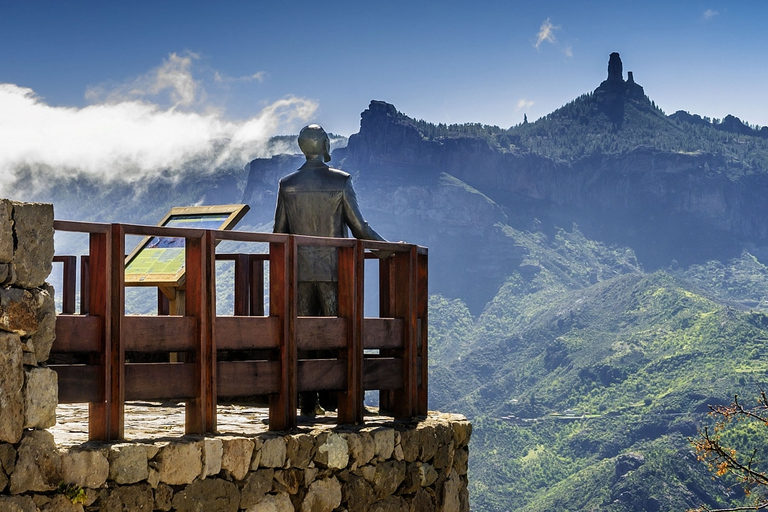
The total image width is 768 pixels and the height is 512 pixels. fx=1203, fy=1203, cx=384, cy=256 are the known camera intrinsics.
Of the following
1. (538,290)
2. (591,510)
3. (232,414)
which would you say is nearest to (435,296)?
(538,290)

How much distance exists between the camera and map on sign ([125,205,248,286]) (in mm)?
9188

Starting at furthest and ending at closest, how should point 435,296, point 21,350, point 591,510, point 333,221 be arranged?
point 435,296 < point 591,510 < point 333,221 < point 21,350

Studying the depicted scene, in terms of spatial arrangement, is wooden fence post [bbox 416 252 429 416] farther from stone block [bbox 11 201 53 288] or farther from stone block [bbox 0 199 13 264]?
stone block [bbox 0 199 13 264]

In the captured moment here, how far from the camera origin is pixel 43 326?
5.46m

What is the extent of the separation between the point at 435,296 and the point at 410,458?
142773 mm

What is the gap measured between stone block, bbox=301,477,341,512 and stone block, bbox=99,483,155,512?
1136 millimetres

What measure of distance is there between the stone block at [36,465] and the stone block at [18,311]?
46 centimetres

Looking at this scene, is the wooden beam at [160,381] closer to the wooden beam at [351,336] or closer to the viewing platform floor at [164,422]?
the viewing platform floor at [164,422]

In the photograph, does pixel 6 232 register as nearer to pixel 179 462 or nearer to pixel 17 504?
pixel 17 504

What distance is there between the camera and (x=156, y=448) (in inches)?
225

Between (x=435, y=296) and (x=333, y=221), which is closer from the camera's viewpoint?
(x=333, y=221)

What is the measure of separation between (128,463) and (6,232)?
3.98 ft

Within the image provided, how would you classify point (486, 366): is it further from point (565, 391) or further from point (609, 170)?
point (609, 170)

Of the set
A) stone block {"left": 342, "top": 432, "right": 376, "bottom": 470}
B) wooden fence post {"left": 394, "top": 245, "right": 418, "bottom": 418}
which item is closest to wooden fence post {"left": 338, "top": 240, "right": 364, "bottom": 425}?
stone block {"left": 342, "top": 432, "right": 376, "bottom": 470}
